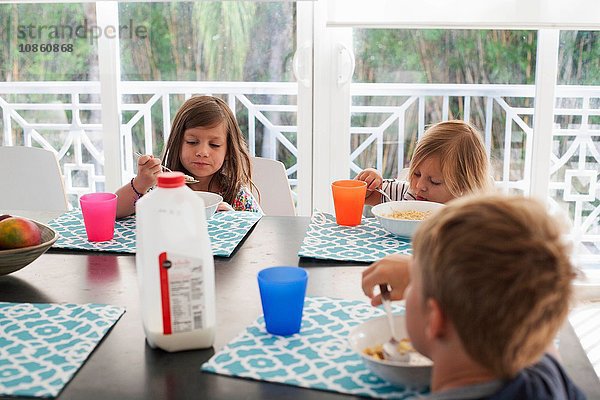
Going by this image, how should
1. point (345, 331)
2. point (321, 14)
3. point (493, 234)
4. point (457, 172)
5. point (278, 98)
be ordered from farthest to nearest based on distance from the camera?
point (278, 98) → point (321, 14) → point (457, 172) → point (345, 331) → point (493, 234)

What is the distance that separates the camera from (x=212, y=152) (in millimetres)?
2148

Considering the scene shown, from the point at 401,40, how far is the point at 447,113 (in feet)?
1.31

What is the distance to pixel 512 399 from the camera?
82 centimetres

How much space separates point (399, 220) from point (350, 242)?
109 mm

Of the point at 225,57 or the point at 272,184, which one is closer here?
the point at 272,184

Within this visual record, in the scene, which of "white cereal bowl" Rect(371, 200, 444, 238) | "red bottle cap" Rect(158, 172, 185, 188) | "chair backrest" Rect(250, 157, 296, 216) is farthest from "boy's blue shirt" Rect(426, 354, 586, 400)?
"chair backrest" Rect(250, 157, 296, 216)

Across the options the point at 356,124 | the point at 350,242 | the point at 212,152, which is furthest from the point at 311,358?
the point at 356,124

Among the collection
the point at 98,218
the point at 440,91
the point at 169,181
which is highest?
the point at 440,91

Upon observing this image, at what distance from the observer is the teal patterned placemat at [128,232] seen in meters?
1.55

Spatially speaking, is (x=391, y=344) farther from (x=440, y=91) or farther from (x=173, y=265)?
(x=440, y=91)

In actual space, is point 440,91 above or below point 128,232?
above

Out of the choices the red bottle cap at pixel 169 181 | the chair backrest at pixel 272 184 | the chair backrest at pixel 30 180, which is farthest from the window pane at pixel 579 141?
the red bottle cap at pixel 169 181

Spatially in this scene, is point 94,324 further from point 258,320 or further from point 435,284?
point 435,284

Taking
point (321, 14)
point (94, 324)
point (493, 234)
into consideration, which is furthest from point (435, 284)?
point (321, 14)
